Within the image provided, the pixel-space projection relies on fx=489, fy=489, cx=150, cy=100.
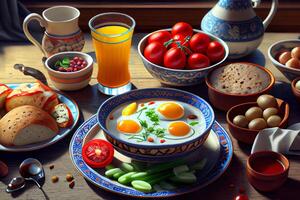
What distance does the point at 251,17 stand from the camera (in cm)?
161

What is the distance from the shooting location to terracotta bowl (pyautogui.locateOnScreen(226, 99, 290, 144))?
1.26 m

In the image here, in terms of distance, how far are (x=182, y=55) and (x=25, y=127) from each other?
0.52 m

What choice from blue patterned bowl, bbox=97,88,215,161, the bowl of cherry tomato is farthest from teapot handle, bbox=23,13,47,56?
blue patterned bowl, bbox=97,88,215,161

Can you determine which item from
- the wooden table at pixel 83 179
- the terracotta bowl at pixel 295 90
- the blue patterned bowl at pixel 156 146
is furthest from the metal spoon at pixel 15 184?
the terracotta bowl at pixel 295 90

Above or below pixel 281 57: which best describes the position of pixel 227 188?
below

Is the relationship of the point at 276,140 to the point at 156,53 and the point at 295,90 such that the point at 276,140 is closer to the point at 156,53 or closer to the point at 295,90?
the point at 295,90

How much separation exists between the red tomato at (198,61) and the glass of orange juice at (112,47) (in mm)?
195

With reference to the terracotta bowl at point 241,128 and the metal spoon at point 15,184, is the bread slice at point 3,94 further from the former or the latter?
the terracotta bowl at point 241,128

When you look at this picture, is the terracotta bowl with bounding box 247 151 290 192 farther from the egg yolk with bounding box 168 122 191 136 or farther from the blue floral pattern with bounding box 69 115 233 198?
the egg yolk with bounding box 168 122 191 136

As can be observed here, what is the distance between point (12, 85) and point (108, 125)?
16.7 inches

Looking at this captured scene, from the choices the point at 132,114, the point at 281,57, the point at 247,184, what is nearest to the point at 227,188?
the point at 247,184

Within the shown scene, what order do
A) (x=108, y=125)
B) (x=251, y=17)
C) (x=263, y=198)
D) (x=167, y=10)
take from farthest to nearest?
(x=167, y=10)
(x=251, y=17)
(x=108, y=125)
(x=263, y=198)

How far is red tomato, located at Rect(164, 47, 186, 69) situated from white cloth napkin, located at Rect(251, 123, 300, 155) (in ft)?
1.18

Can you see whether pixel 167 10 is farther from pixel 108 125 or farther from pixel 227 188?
pixel 227 188
